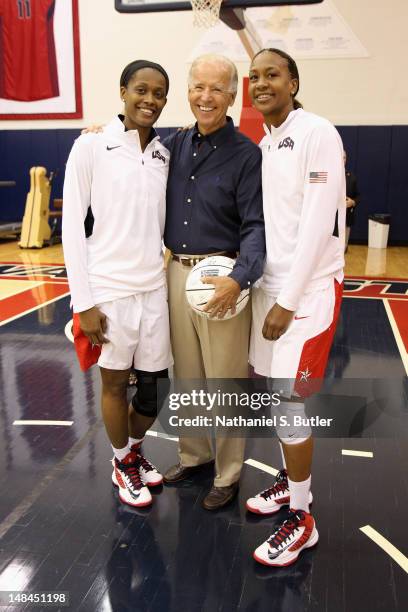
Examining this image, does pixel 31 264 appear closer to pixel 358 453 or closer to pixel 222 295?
pixel 358 453

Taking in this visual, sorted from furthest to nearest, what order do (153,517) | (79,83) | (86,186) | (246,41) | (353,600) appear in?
1. (79,83)
2. (246,41)
3. (153,517)
4. (86,186)
5. (353,600)

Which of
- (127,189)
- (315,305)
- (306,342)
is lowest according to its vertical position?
(306,342)

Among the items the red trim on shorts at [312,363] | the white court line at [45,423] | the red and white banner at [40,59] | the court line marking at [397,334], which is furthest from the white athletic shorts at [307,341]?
the red and white banner at [40,59]

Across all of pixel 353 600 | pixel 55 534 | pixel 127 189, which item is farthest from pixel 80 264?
pixel 353 600

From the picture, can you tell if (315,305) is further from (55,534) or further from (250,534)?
(55,534)

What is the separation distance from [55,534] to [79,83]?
11737mm

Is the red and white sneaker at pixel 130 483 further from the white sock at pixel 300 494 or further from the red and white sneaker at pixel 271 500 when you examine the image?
the white sock at pixel 300 494

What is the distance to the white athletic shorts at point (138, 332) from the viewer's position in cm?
243

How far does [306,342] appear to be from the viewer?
2125mm

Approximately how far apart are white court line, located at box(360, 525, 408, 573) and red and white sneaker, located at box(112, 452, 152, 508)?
1.02 meters

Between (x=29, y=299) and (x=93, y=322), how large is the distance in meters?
4.58

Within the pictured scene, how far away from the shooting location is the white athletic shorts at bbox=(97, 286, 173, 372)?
7.97 ft

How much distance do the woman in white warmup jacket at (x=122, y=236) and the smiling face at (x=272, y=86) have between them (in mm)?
451

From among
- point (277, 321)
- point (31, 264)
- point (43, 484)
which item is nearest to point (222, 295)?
point (277, 321)
